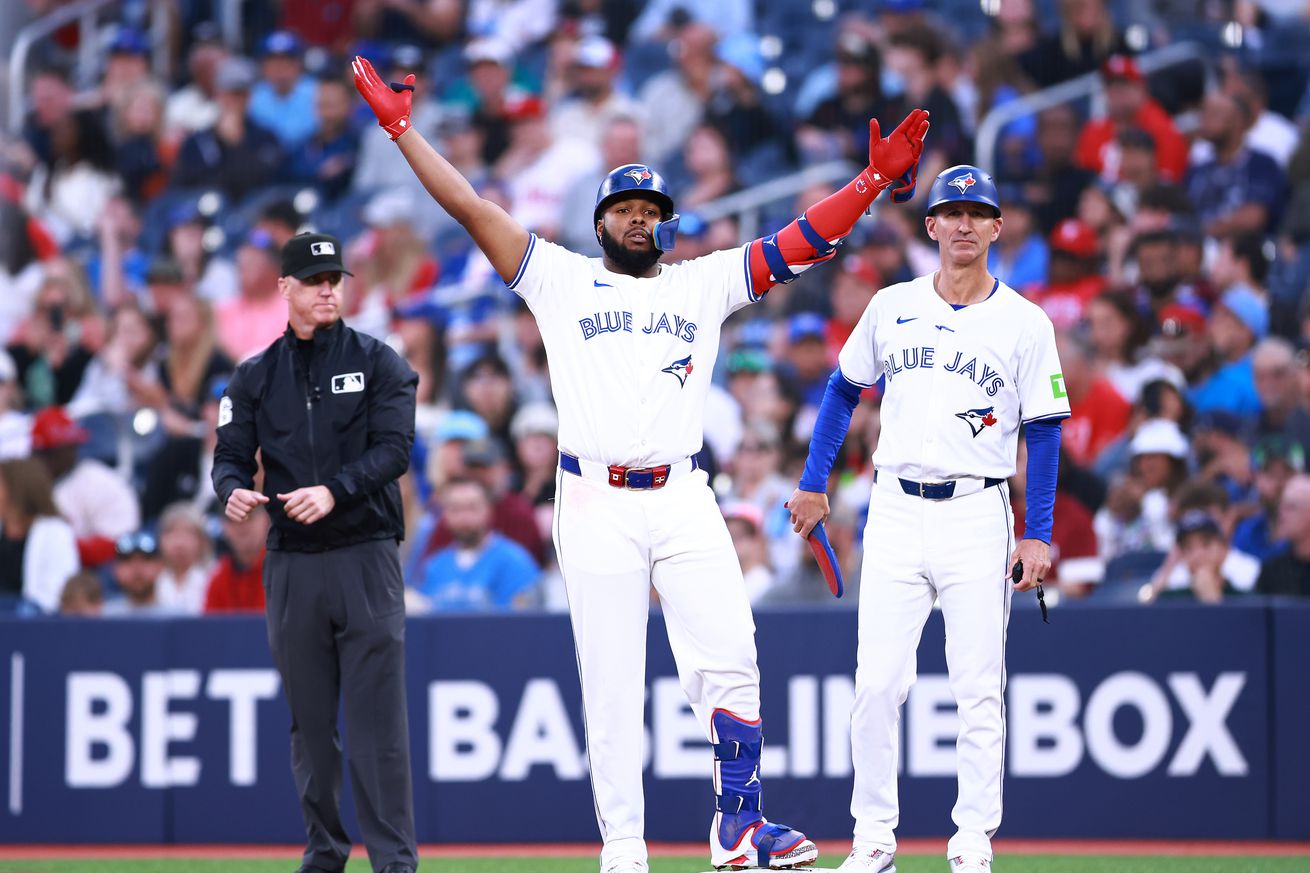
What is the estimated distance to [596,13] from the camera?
1308cm

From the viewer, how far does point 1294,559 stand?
8109mm

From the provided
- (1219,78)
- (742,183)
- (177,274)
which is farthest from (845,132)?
(177,274)

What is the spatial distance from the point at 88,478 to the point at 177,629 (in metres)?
2.27

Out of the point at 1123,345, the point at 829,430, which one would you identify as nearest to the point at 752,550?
the point at 1123,345

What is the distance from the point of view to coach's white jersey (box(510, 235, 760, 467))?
5.30m

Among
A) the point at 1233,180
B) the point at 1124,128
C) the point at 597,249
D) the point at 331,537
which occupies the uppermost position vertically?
the point at 1124,128

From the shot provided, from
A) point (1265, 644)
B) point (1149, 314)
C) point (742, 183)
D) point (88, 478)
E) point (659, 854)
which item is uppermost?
point (742, 183)

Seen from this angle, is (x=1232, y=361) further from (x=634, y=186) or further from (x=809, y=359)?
(x=634, y=186)

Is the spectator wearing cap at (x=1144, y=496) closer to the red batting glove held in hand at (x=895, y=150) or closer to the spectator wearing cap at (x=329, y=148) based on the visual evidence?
the red batting glove held in hand at (x=895, y=150)

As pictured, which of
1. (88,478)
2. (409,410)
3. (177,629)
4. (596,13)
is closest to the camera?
(409,410)

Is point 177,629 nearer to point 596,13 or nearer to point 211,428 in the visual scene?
point 211,428

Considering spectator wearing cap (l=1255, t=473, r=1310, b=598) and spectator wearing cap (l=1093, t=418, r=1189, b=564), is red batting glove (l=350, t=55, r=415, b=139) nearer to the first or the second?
spectator wearing cap (l=1093, t=418, r=1189, b=564)

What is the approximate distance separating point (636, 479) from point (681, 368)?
1.24 feet

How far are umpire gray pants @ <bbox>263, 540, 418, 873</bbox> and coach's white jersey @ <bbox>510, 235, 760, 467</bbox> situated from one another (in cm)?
88
